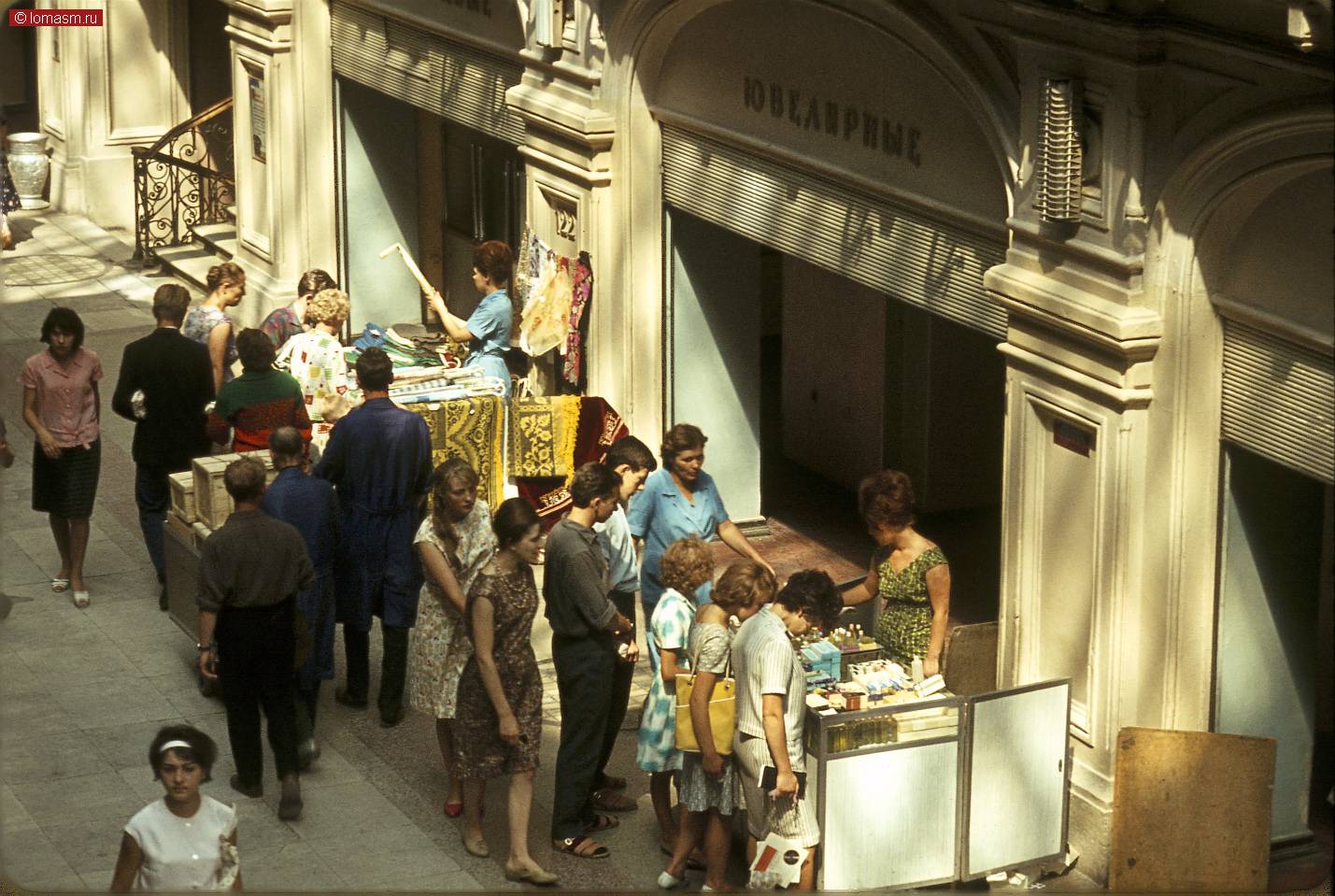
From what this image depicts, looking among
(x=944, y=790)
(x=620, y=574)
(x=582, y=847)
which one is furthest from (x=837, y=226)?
(x=582, y=847)

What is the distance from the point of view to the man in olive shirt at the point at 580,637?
857 cm

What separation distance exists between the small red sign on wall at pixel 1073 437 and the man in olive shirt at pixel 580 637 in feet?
6.28

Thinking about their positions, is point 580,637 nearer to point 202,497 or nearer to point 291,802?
point 291,802

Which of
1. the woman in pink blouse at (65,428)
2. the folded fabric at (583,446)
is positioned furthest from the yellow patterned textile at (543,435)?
the woman in pink blouse at (65,428)

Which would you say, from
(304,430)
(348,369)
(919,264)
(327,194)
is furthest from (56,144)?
(919,264)

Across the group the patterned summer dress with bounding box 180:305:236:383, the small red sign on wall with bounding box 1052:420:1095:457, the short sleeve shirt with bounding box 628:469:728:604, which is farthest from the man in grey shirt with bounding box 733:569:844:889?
the patterned summer dress with bounding box 180:305:236:383

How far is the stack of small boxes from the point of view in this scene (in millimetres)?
10867

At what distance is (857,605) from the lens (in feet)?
32.5

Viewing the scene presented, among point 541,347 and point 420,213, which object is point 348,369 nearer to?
point 541,347

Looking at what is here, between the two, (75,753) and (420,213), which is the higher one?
(420,213)

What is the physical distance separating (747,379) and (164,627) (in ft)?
12.9

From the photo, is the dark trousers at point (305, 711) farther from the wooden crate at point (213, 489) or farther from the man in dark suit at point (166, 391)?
the man in dark suit at point (166, 391)

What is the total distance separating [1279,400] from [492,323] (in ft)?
20.0

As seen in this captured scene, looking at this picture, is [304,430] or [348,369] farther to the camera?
[348,369]
